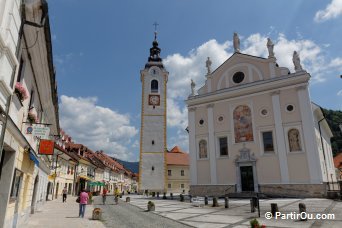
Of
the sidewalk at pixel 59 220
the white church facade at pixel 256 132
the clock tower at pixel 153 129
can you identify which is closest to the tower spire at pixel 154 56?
the clock tower at pixel 153 129

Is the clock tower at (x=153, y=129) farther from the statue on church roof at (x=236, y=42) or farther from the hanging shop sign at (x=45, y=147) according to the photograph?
the hanging shop sign at (x=45, y=147)

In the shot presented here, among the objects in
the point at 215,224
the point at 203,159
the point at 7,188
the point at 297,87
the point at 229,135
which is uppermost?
the point at 297,87

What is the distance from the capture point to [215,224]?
11.2 m

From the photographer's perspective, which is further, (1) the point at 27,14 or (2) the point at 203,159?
(2) the point at 203,159

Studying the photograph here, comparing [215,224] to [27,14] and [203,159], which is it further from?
[203,159]

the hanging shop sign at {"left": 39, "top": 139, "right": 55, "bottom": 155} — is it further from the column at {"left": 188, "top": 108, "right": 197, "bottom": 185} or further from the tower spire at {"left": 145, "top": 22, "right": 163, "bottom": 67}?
the tower spire at {"left": 145, "top": 22, "right": 163, "bottom": 67}

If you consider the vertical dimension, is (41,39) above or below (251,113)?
below

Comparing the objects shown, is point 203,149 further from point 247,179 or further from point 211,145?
point 247,179

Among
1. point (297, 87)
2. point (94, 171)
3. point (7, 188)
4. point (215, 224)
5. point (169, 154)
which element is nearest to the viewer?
point (7, 188)

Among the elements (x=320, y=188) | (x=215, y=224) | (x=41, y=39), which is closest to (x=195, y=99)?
(x=320, y=188)

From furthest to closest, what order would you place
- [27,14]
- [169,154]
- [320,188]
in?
[169,154] < [320,188] < [27,14]

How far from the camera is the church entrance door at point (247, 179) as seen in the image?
95.5ft

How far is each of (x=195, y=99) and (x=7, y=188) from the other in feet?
100

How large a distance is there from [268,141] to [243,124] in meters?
3.53
